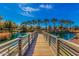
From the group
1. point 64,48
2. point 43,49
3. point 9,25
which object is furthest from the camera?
point 43,49

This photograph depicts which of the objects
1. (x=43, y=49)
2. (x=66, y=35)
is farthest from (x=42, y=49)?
(x=66, y=35)

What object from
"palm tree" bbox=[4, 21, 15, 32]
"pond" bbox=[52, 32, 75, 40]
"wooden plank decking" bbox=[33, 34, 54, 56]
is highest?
"palm tree" bbox=[4, 21, 15, 32]

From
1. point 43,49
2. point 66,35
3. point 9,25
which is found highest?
point 9,25

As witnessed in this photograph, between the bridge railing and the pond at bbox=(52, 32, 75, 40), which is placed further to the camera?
the pond at bbox=(52, 32, 75, 40)

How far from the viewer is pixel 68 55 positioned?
3.86m

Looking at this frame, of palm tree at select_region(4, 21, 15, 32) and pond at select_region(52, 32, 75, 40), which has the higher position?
palm tree at select_region(4, 21, 15, 32)

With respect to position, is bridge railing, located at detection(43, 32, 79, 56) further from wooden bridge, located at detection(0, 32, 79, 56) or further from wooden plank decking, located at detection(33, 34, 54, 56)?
wooden plank decking, located at detection(33, 34, 54, 56)

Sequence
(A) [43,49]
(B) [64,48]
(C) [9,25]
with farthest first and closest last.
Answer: (A) [43,49]
(C) [9,25]
(B) [64,48]

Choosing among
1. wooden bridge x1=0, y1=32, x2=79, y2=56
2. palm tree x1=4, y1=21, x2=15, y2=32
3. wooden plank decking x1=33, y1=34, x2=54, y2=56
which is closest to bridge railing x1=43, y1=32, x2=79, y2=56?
wooden bridge x1=0, y1=32, x2=79, y2=56

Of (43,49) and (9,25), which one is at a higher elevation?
(9,25)

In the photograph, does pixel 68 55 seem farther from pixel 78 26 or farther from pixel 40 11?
pixel 40 11

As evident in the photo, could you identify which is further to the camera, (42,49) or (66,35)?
(42,49)

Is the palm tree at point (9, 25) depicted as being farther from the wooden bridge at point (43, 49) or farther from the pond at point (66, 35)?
the pond at point (66, 35)

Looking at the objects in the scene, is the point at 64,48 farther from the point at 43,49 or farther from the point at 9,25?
the point at 9,25
